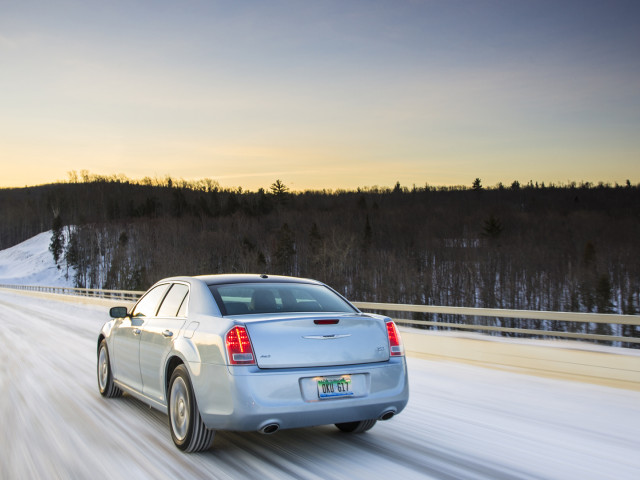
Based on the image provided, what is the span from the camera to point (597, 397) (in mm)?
7898

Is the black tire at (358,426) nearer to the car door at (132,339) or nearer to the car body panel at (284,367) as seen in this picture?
the car body panel at (284,367)

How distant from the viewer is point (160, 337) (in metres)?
6.12

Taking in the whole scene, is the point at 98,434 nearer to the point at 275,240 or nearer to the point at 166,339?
the point at 166,339

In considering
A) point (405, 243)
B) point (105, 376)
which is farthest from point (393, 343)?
point (405, 243)

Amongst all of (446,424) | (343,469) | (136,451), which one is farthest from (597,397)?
(136,451)

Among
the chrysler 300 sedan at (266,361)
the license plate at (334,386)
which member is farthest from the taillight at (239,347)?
the license plate at (334,386)

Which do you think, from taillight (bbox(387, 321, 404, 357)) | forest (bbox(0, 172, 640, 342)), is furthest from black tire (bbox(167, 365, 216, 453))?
forest (bbox(0, 172, 640, 342))

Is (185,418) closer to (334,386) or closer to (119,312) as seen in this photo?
(334,386)

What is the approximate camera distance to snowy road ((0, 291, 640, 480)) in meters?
4.88

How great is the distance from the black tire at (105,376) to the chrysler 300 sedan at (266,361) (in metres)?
1.73

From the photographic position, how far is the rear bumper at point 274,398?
486 centimetres

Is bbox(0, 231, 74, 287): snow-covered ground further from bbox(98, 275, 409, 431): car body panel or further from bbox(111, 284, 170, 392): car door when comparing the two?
bbox(98, 275, 409, 431): car body panel

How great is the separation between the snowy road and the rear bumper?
37 centimetres

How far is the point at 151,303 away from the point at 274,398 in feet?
8.69
